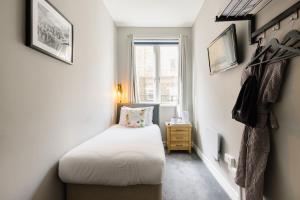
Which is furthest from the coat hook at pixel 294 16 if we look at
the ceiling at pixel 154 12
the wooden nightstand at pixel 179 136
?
the wooden nightstand at pixel 179 136

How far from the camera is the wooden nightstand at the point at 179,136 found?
3865 millimetres

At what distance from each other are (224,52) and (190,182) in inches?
65.5

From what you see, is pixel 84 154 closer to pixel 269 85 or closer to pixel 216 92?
pixel 269 85

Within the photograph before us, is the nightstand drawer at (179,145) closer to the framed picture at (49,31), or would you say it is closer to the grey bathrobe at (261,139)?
the grey bathrobe at (261,139)

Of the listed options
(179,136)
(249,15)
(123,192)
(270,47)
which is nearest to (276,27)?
(270,47)

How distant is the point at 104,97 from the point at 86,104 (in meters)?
0.85

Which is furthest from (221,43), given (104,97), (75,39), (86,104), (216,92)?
(104,97)

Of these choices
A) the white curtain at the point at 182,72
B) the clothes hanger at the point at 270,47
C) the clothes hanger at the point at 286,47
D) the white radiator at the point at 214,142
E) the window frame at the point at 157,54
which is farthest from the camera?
the window frame at the point at 157,54

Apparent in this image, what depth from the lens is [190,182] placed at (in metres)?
2.58

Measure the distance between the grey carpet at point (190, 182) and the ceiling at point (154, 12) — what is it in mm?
2659

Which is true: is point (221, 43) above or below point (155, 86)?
above

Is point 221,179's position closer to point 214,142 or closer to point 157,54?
point 214,142

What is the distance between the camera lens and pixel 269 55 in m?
1.37

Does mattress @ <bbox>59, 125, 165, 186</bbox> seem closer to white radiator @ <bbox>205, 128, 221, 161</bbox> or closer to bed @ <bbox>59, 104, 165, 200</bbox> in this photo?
bed @ <bbox>59, 104, 165, 200</bbox>
